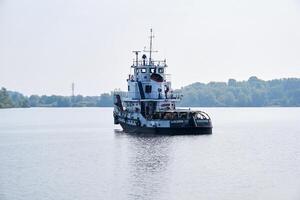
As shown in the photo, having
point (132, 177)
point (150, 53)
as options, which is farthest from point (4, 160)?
point (150, 53)

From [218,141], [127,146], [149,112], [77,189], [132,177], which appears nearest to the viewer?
[77,189]

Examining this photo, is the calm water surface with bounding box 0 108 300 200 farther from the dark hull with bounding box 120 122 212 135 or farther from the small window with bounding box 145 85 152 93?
the small window with bounding box 145 85 152 93

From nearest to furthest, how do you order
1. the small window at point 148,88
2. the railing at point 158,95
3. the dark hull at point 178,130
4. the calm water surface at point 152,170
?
the calm water surface at point 152,170, the dark hull at point 178,130, the railing at point 158,95, the small window at point 148,88

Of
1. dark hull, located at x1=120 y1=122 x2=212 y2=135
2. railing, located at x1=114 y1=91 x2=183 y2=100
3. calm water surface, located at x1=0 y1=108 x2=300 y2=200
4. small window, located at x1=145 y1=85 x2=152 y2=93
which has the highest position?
small window, located at x1=145 y1=85 x2=152 y2=93

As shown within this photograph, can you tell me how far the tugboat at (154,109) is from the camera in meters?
91.2

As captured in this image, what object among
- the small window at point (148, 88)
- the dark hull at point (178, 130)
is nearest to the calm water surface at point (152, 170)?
the dark hull at point (178, 130)

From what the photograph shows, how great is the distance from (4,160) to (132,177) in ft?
62.5

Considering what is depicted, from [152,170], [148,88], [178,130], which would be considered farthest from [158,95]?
[152,170]

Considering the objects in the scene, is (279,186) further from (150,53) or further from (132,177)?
(150,53)

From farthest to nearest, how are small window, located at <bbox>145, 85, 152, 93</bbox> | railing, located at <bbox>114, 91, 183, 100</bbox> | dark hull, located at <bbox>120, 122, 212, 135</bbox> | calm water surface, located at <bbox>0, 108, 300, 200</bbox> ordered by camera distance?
small window, located at <bbox>145, 85, 152, 93</bbox>
railing, located at <bbox>114, 91, 183, 100</bbox>
dark hull, located at <bbox>120, 122, 212, 135</bbox>
calm water surface, located at <bbox>0, 108, 300, 200</bbox>

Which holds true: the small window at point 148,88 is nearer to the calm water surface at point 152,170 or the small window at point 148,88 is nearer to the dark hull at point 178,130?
the dark hull at point 178,130

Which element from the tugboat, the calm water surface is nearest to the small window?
the tugboat

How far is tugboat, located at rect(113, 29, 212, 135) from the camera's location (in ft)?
299

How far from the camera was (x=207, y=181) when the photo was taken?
53.3 meters
